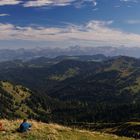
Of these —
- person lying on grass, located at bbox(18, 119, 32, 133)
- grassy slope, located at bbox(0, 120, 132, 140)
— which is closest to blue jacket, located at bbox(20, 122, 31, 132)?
person lying on grass, located at bbox(18, 119, 32, 133)

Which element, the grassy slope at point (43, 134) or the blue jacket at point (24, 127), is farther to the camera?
the blue jacket at point (24, 127)

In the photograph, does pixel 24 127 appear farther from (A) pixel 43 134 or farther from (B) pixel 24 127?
(A) pixel 43 134

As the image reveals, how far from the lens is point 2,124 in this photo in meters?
40.9

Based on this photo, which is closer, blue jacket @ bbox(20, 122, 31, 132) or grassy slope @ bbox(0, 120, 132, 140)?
grassy slope @ bbox(0, 120, 132, 140)

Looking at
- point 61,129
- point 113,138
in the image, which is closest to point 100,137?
point 113,138

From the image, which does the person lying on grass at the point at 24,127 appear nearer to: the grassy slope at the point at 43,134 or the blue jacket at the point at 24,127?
the blue jacket at the point at 24,127

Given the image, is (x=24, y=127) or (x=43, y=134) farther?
(x=43, y=134)

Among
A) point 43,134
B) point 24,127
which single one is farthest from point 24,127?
point 43,134

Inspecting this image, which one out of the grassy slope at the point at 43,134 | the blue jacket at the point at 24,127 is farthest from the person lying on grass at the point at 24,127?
the grassy slope at the point at 43,134

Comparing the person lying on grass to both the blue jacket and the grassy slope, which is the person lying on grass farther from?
the grassy slope

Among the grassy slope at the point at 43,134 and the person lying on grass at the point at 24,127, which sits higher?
the person lying on grass at the point at 24,127

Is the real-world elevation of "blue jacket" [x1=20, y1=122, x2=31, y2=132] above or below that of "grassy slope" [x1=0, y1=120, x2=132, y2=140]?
above

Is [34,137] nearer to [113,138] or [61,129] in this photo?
[61,129]

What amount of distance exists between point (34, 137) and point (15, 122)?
21.9 ft
